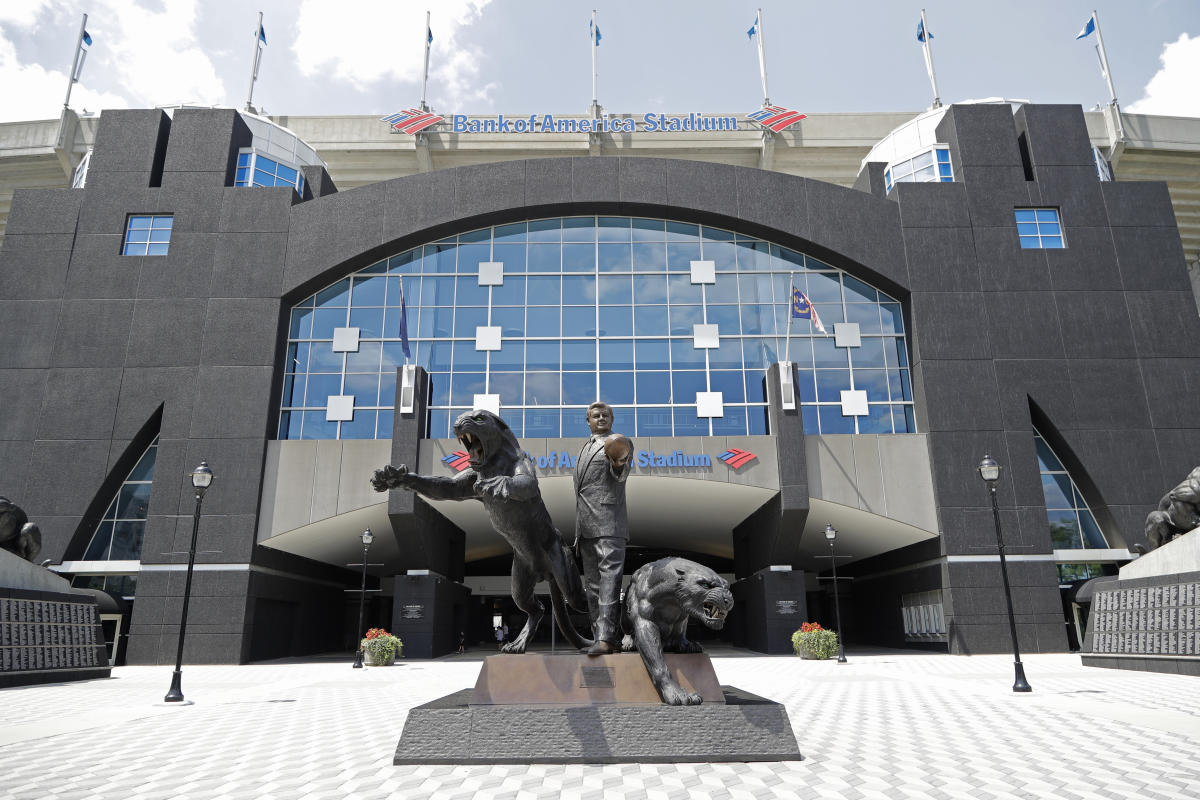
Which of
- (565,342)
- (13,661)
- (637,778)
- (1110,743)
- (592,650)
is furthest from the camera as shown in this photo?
(565,342)

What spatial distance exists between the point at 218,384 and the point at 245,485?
13.4 ft

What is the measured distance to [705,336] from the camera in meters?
29.7

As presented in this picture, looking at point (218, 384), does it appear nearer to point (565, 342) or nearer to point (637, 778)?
point (565, 342)

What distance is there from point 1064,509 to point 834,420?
29.2 ft

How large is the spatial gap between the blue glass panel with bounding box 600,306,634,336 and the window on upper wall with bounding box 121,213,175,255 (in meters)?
17.5

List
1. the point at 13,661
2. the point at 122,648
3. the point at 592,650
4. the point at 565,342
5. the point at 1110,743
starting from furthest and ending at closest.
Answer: the point at 565,342
the point at 122,648
the point at 13,661
the point at 1110,743
the point at 592,650

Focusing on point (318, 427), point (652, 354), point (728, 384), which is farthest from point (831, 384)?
point (318, 427)

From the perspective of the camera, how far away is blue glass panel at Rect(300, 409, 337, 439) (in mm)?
28438

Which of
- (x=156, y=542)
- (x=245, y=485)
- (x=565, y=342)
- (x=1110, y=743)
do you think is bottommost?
(x=1110, y=743)

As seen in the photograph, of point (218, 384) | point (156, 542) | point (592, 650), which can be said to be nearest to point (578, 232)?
point (218, 384)

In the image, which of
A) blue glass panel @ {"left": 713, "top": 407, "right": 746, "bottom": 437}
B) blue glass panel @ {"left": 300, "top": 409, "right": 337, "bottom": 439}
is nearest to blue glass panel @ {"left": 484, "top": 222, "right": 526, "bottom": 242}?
blue glass panel @ {"left": 300, "top": 409, "right": 337, "bottom": 439}

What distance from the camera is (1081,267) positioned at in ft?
95.3

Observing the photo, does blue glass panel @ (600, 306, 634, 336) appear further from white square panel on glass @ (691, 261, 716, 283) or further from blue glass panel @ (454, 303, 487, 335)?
blue glass panel @ (454, 303, 487, 335)

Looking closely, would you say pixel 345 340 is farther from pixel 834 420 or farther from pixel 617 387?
pixel 834 420
